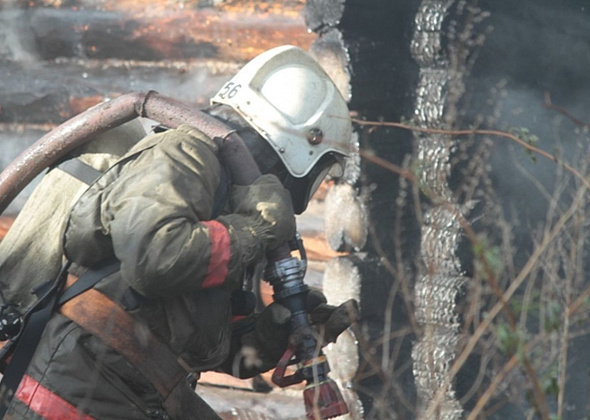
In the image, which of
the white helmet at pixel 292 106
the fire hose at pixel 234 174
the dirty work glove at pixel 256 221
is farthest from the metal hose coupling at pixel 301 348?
the white helmet at pixel 292 106

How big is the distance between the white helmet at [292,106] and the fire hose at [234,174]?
27 centimetres

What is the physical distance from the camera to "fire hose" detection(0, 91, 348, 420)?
3869 mm

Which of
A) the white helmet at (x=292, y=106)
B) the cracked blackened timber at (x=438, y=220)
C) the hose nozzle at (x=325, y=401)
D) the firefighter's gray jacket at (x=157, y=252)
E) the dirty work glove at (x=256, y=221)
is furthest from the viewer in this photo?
the cracked blackened timber at (x=438, y=220)

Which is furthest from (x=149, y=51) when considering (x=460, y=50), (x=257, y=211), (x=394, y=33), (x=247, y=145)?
(x=257, y=211)

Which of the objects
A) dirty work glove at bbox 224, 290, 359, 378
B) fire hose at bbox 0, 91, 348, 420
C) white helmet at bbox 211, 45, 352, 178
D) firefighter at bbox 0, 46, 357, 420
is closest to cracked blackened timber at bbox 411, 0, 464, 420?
white helmet at bbox 211, 45, 352, 178

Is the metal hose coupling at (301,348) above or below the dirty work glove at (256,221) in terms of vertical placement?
Answer: below

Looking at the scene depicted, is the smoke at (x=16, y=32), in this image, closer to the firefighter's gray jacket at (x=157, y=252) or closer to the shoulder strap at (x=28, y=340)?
the firefighter's gray jacket at (x=157, y=252)

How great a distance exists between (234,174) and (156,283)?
52 centimetres

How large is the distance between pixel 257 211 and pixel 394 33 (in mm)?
2294

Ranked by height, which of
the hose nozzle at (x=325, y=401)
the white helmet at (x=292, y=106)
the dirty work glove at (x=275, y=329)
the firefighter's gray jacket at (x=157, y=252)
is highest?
the white helmet at (x=292, y=106)

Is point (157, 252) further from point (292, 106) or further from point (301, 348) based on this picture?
point (292, 106)

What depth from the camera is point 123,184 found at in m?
3.64

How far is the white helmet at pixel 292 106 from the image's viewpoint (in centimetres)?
422

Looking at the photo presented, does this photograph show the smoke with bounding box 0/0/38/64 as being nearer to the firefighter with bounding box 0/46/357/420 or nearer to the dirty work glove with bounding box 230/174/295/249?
the firefighter with bounding box 0/46/357/420
